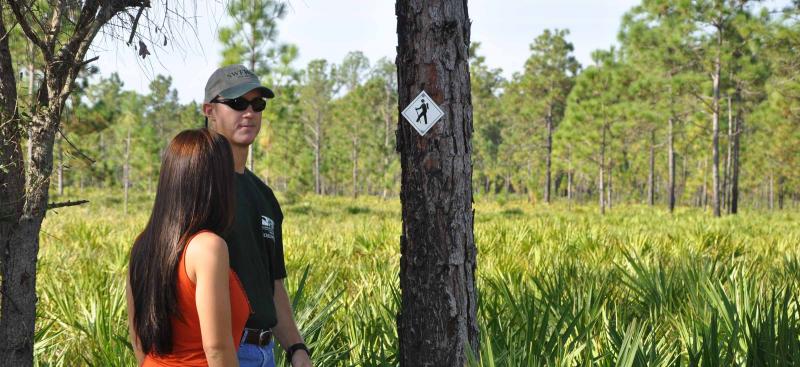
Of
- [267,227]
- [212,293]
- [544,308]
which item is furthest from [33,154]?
[544,308]

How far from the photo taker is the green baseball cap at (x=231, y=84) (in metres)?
2.40

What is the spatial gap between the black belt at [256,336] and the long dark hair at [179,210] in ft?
0.95

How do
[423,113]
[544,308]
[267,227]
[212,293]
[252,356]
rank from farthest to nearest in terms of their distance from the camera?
[544,308]
[423,113]
[267,227]
[252,356]
[212,293]

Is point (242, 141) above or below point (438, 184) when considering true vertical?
above

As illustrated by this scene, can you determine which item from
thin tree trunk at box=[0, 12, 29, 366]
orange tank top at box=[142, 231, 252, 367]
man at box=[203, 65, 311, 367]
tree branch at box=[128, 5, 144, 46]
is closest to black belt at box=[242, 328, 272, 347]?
man at box=[203, 65, 311, 367]

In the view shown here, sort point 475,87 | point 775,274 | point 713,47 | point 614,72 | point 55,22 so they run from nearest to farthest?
point 55,22 < point 775,274 < point 713,47 < point 614,72 < point 475,87

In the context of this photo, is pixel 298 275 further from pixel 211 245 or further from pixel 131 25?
pixel 211 245

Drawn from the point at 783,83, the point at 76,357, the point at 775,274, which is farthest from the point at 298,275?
the point at 783,83

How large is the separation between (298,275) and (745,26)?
72.6 feet

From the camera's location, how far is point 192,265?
180 cm

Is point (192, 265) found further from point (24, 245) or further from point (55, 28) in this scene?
point (55, 28)

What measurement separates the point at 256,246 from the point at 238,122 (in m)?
0.51

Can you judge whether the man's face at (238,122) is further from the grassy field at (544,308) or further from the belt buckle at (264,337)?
the grassy field at (544,308)

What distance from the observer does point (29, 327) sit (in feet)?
8.73
